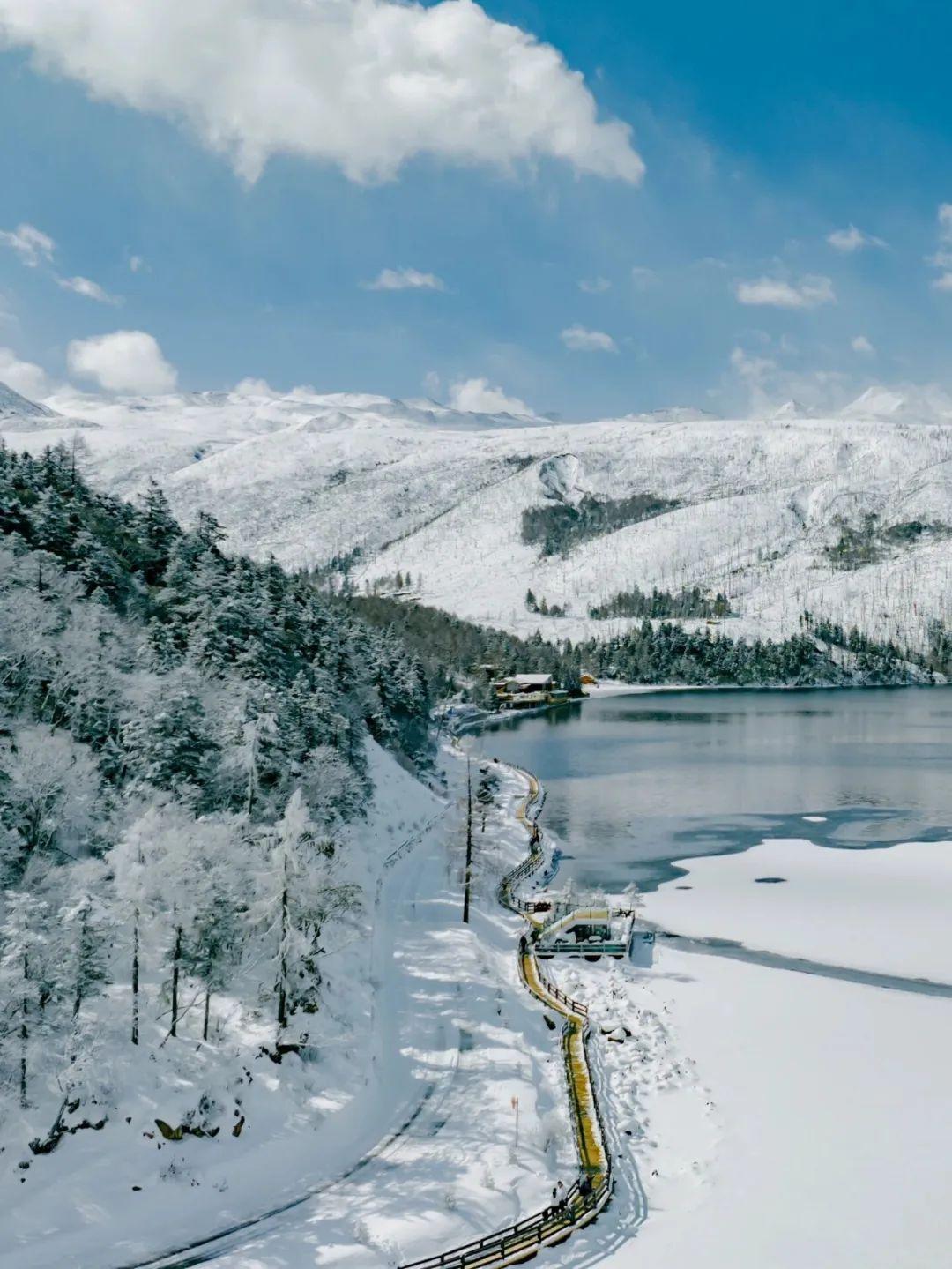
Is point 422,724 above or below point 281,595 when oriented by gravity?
below

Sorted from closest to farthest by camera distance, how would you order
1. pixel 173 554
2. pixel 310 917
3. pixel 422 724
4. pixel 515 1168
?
pixel 515 1168 < pixel 310 917 < pixel 173 554 < pixel 422 724

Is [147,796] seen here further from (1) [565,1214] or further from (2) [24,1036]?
(1) [565,1214]

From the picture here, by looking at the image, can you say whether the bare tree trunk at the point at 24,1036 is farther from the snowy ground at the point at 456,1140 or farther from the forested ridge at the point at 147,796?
the snowy ground at the point at 456,1140


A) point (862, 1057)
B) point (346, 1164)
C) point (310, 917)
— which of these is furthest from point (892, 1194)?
point (310, 917)

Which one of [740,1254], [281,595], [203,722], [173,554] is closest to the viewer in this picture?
[740,1254]

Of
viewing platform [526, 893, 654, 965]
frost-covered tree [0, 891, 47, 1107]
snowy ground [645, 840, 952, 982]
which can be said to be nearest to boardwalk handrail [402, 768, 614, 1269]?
viewing platform [526, 893, 654, 965]

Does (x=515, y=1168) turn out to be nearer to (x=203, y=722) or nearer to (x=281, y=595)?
(x=203, y=722)
